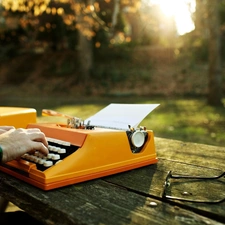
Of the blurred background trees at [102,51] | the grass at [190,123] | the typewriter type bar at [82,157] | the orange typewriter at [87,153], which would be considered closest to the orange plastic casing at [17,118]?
the orange typewriter at [87,153]

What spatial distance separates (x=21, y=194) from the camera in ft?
3.04

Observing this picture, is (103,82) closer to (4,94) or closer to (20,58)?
(4,94)

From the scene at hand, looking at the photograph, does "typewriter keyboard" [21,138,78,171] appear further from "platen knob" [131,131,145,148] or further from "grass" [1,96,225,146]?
"grass" [1,96,225,146]

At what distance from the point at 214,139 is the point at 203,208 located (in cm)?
393

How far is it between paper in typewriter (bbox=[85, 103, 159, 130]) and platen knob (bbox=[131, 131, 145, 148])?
4cm

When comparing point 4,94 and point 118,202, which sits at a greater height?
point 118,202

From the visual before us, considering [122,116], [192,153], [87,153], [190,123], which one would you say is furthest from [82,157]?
[190,123]

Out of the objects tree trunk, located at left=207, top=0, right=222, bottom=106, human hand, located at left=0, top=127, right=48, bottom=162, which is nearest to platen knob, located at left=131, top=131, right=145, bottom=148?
human hand, located at left=0, top=127, right=48, bottom=162

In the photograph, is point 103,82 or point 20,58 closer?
point 103,82

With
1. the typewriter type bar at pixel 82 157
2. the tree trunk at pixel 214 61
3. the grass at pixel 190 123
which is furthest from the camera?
the tree trunk at pixel 214 61

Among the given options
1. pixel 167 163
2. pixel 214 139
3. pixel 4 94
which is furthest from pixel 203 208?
pixel 4 94

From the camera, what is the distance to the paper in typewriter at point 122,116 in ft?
Result: 4.06

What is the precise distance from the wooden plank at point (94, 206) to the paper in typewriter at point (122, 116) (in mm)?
314

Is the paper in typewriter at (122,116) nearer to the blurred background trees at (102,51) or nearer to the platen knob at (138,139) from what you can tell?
the platen knob at (138,139)
